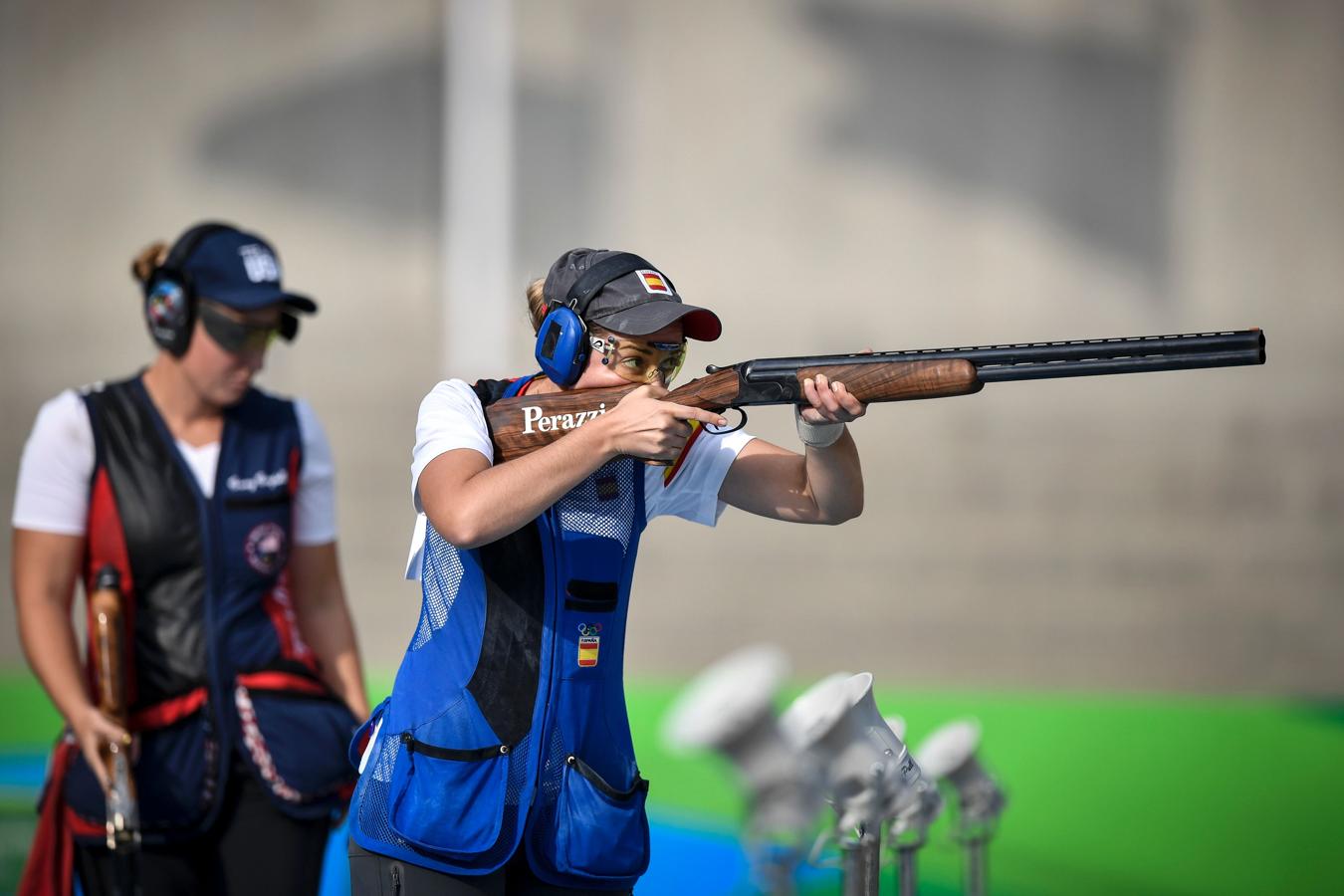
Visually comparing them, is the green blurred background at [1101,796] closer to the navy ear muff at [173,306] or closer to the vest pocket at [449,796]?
the vest pocket at [449,796]

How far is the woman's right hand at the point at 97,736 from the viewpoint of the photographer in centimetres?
256

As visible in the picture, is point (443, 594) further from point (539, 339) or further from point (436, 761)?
point (539, 339)

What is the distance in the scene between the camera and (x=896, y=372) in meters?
2.15

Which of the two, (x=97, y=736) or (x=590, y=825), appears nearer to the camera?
(x=590, y=825)

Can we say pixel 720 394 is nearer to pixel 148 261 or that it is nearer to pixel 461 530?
pixel 461 530

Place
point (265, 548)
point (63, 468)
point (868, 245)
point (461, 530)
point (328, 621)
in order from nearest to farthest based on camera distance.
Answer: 1. point (461, 530)
2. point (63, 468)
3. point (265, 548)
4. point (328, 621)
5. point (868, 245)

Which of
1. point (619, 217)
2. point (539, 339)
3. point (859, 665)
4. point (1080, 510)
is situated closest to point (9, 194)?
point (619, 217)

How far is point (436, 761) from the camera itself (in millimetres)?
1948

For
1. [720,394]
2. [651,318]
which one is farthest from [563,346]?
[720,394]

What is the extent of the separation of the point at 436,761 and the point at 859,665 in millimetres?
6464

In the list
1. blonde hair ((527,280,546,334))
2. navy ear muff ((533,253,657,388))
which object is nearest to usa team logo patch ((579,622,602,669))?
navy ear muff ((533,253,657,388))

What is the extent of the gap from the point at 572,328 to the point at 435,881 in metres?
0.79

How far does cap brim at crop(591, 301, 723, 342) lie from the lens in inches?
79.0

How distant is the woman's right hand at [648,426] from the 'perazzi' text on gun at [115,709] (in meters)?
1.19
